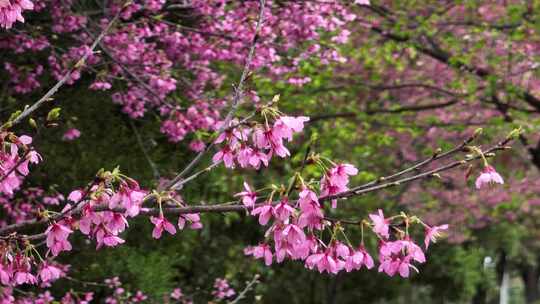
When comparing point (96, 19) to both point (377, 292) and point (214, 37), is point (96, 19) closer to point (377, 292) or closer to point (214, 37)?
point (214, 37)

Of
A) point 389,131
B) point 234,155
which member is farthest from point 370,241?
point 234,155

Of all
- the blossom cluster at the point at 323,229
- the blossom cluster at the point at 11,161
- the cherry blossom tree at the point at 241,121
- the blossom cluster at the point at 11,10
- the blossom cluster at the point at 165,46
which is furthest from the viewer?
the blossom cluster at the point at 165,46

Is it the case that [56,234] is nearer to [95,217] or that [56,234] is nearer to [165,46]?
[95,217]

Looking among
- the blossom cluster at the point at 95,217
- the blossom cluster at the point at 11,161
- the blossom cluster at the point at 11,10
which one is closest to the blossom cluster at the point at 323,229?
the blossom cluster at the point at 95,217

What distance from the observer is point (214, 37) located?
25.1 ft

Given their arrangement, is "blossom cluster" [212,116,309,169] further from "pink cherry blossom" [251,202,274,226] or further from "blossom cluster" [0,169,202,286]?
"blossom cluster" [0,169,202,286]

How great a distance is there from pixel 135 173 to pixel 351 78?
5.80m

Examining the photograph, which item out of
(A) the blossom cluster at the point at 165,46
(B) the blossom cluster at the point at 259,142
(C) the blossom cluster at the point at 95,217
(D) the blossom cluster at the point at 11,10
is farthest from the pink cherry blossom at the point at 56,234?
(A) the blossom cluster at the point at 165,46

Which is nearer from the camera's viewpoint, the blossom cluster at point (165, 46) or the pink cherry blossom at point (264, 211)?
the pink cherry blossom at point (264, 211)

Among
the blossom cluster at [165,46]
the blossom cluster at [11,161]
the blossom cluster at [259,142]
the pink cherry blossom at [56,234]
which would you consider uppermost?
the blossom cluster at [165,46]

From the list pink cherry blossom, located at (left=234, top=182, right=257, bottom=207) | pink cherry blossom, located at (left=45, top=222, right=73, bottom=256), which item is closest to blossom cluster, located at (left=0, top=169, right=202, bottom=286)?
pink cherry blossom, located at (left=45, top=222, right=73, bottom=256)

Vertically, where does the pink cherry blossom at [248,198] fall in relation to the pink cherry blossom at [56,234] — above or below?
above

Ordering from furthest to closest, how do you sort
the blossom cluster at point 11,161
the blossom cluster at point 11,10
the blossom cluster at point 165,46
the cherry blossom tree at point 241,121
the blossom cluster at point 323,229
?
the blossom cluster at point 165,46 < the blossom cluster at point 11,10 < the blossom cluster at point 11,161 < the cherry blossom tree at point 241,121 < the blossom cluster at point 323,229

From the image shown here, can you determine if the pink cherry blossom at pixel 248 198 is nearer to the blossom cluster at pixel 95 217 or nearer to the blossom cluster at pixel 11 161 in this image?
the blossom cluster at pixel 95 217
